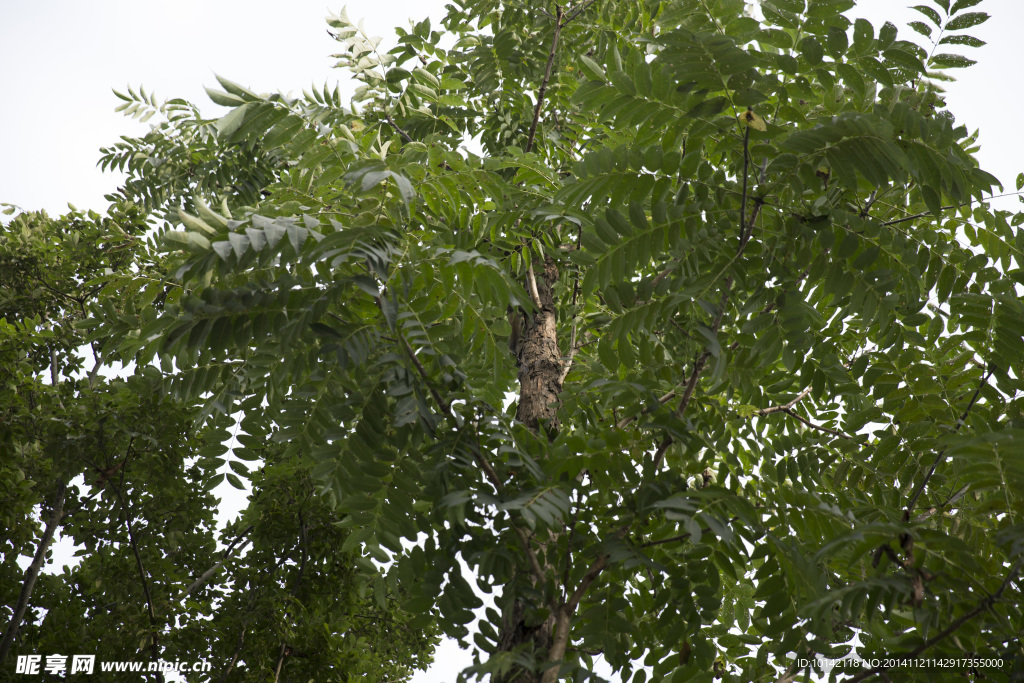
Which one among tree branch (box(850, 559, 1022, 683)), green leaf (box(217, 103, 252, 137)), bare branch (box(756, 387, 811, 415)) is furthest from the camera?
bare branch (box(756, 387, 811, 415))

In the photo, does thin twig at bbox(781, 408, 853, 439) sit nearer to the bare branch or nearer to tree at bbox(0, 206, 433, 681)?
the bare branch

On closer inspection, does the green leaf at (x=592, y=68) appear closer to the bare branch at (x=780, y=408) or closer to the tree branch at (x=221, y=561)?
the bare branch at (x=780, y=408)

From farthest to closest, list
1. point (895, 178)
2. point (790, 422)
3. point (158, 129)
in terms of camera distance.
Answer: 1. point (158, 129)
2. point (790, 422)
3. point (895, 178)

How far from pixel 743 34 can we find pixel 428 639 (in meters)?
4.86

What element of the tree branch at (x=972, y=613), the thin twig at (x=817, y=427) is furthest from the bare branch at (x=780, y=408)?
the tree branch at (x=972, y=613)

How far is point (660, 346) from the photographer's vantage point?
2.36m

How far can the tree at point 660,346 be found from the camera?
1.63 meters

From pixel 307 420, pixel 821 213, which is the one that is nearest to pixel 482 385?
pixel 307 420

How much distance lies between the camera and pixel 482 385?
258 cm

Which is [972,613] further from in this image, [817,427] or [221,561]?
[221,561]

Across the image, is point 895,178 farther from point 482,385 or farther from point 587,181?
point 482,385

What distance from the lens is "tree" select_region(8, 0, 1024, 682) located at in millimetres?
1634

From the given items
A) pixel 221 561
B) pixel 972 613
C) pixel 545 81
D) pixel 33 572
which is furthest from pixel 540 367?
pixel 33 572

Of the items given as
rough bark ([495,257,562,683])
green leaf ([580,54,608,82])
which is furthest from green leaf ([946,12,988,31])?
rough bark ([495,257,562,683])
